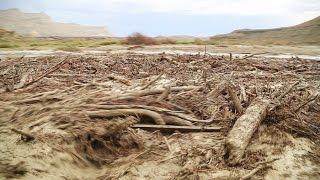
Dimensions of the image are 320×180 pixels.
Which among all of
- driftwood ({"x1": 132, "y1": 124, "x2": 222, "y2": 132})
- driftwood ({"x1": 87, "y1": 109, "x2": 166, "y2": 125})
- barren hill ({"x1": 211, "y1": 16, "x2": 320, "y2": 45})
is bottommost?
barren hill ({"x1": 211, "y1": 16, "x2": 320, "y2": 45})

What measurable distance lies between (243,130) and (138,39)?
116ft

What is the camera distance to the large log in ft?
16.4

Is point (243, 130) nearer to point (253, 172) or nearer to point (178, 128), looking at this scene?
point (253, 172)

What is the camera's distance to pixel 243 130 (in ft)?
17.7

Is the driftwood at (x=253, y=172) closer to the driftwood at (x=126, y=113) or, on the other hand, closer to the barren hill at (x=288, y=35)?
the driftwood at (x=126, y=113)

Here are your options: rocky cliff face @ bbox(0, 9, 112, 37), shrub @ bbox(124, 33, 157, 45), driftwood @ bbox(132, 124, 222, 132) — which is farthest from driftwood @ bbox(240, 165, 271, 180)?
rocky cliff face @ bbox(0, 9, 112, 37)

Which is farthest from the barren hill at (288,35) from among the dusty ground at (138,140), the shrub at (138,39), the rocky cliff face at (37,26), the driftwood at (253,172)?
the rocky cliff face at (37,26)

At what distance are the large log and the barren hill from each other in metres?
38.4

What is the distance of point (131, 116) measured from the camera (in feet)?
18.9

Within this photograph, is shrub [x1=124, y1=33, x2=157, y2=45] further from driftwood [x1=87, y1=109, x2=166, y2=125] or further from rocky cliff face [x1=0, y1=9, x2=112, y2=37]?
rocky cliff face [x1=0, y1=9, x2=112, y2=37]

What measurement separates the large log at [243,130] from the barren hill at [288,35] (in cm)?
3838

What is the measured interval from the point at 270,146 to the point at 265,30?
76.1 metres

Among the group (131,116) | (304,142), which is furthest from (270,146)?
(131,116)

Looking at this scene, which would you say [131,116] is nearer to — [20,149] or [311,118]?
[20,149]
